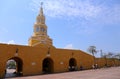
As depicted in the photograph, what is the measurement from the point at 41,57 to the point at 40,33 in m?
14.6

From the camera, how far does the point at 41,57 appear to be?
33.2 metres

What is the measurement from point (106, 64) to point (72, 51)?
2085cm

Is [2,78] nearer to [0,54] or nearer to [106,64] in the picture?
[0,54]

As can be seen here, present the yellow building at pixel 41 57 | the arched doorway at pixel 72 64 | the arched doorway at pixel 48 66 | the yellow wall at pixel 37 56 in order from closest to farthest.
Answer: the yellow wall at pixel 37 56, the yellow building at pixel 41 57, the arched doorway at pixel 48 66, the arched doorway at pixel 72 64

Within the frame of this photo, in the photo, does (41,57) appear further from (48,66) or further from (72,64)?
(72,64)

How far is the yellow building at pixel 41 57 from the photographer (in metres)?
29.5

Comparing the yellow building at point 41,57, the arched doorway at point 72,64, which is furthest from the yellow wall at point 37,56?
the arched doorway at point 72,64

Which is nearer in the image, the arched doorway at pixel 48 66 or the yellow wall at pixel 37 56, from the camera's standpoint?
the yellow wall at pixel 37 56

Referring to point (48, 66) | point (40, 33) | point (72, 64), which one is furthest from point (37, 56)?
point (40, 33)

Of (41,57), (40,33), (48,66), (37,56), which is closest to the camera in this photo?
(37,56)

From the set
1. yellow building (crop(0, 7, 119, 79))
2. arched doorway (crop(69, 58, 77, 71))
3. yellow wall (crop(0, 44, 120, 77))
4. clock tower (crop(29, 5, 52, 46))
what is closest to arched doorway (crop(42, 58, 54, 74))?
yellow building (crop(0, 7, 119, 79))

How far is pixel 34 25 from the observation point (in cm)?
4797

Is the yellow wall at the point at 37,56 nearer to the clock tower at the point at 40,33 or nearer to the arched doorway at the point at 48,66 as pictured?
the arched doorway at the point at 48,66

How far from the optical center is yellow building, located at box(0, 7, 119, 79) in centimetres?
2953
